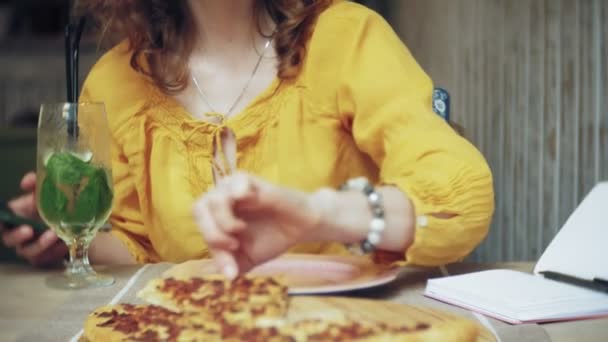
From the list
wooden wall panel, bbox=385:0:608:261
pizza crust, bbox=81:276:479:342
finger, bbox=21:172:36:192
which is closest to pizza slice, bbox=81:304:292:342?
pizza crust, bbox=81:276:479:342

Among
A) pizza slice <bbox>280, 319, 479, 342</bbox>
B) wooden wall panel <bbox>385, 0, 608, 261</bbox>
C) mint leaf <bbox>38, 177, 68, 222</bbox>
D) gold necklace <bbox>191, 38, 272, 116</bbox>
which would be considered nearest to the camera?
pizza slice <bbox>280, 319, 479, 342</bbox>

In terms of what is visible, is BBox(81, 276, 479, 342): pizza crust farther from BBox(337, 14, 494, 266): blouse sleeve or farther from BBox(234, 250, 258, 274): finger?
BBox(337, 14, 494, 266): blouse sleeve

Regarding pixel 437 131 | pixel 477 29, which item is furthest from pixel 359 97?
pixel 477 29

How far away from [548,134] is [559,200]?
0.09m

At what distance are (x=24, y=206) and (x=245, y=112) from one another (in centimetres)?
23

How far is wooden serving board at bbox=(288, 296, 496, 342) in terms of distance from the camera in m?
0.50

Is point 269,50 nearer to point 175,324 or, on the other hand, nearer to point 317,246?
point 317,246

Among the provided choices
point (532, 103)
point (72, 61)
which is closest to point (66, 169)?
point (72, 61)

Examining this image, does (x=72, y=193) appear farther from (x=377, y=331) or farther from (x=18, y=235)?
→ (x=377, y=331)

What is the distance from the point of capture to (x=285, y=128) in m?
0.81

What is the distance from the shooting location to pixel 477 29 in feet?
4.66

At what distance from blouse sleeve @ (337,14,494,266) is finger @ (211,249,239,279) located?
0.64 feet

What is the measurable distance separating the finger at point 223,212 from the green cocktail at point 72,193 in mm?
254

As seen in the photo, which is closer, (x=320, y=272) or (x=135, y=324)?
(x=135, y=324)
